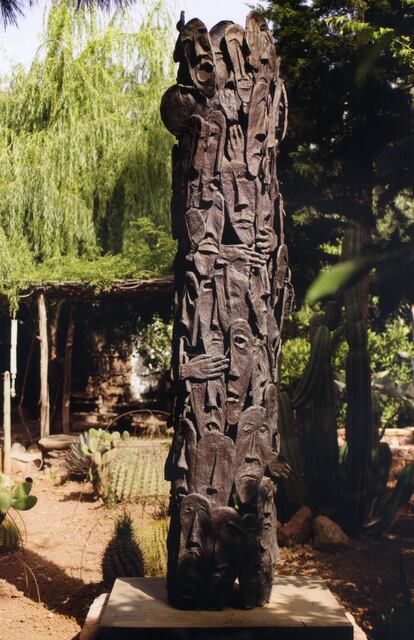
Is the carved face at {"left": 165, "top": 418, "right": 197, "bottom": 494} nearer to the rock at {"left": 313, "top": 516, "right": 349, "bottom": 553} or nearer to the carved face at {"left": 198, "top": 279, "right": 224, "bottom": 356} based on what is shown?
the carved face at {"left": 198, "top": 279, "right": 224, "bottom": 356}

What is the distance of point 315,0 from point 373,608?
6.65 m

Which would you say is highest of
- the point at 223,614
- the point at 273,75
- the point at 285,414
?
the point at 273,75

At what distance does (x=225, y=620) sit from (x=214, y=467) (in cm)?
68

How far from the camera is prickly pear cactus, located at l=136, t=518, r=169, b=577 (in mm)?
5500

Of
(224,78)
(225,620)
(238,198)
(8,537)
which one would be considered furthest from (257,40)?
(8,537)

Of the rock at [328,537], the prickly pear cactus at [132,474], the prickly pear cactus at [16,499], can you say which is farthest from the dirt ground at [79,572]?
the prickly pear cactus at [16,499]

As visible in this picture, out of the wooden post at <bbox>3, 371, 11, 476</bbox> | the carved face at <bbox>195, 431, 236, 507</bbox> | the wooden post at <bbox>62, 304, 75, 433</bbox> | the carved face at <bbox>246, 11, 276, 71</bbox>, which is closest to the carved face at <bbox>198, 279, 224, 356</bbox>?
the carved face at <bbox>195, 431, 236, 507</bbox>

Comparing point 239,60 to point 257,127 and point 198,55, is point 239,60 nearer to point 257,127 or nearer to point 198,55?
point 198,55

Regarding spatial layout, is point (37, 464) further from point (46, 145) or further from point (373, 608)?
point (373, 608)

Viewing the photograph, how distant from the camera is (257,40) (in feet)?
11.9

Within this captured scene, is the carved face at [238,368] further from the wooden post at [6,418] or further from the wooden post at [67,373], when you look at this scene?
the wooden post at [67,373]

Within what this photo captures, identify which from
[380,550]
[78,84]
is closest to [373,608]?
[380,550]

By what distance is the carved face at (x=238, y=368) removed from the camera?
11.5 ft

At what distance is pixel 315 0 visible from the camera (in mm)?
8500
